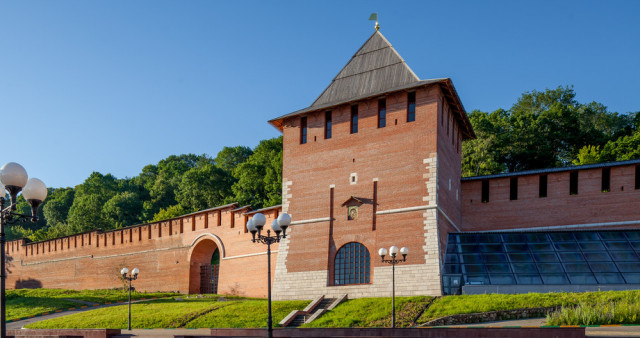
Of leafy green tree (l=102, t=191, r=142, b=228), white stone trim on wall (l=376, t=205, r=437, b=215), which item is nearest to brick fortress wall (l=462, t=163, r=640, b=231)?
white stone trim on wall (l=376, t=205, r=437, b=215)

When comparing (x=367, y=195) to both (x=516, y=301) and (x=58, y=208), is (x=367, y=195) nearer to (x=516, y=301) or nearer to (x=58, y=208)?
(x=516, y=301)

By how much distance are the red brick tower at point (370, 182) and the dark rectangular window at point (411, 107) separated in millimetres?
44

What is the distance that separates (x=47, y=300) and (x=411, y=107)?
68.0ft

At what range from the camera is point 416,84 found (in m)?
25.6

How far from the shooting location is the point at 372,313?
2150 centimetres

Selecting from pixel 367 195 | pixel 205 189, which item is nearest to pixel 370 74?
pixel 367 195

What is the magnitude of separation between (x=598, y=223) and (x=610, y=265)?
3.64 metres

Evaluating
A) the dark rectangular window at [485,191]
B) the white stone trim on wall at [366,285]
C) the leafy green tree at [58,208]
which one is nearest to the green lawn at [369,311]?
the white stone trim on wall at [366,285]

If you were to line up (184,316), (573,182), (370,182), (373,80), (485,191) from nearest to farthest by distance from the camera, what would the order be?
(184,316) < (370,182) < (573,182) < (373,80) < (485,191)

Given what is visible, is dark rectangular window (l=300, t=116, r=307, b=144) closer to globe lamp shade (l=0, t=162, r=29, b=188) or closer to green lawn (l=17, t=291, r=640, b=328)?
green lawn (l=17, t=291, r=640, b=328)

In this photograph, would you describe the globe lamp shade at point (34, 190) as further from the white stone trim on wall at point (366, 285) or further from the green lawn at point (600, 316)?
the white stone trim on wall at point (366, 285)

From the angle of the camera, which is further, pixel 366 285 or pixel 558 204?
pixel 558 204

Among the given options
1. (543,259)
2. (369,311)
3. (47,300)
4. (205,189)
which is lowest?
(47,300)

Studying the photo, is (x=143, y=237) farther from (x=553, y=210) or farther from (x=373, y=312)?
(x=553, y=210)
